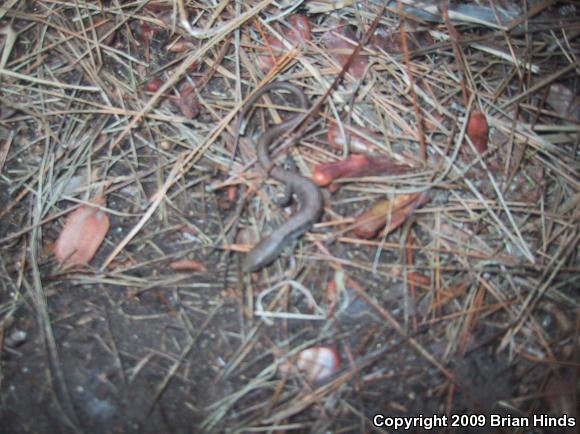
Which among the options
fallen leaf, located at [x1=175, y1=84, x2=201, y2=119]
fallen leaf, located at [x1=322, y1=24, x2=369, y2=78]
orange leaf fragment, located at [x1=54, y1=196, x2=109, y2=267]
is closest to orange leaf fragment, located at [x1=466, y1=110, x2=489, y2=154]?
fallen leaf, located at [x1=322, y1=24, x2=369, y2=78]

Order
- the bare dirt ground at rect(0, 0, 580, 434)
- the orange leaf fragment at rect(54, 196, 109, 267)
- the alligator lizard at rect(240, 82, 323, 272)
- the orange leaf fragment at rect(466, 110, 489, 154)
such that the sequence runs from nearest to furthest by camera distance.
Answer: the bare dirt ground at rect(0, 0, 580, 434)
the alligator lizard at rect(240, 82, 323, 272)
the orange leaf fragment at rect(54, 196, 109, 267)
the orange leaf fragment at rect(466, 110, 489, 154)

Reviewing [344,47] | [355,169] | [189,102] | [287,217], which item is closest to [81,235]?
[189,102]

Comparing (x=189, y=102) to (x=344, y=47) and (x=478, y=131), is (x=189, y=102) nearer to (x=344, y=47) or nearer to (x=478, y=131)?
(x=344, y=47)

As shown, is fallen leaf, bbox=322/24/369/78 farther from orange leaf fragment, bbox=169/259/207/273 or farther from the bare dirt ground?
orange leaf fragment, bbox=169/259/207/273

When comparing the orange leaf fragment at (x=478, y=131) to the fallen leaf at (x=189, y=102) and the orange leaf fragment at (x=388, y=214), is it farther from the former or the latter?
the fallen leaf at (x=189, y=102)

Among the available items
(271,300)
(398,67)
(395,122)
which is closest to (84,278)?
(271,300)

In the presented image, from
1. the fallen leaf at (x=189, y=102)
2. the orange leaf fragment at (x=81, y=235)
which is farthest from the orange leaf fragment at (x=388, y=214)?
the orange leaf fragment at (x=81, y=235)

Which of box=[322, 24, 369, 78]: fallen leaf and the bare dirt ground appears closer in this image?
the bare dirt ground
